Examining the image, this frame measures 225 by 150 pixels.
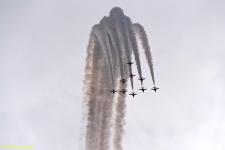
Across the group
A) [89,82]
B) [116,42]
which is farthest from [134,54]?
[89,82]

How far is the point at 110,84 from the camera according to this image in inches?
4584

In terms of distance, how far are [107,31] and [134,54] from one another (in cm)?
573

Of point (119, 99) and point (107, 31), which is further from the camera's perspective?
point (119, 99)

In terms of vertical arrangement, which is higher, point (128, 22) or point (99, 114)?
point (128, 22)

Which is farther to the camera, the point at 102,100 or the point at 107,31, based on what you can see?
the point at 102,100

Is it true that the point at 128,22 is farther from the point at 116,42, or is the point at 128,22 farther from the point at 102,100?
the point at 102,100

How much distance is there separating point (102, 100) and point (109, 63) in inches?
377

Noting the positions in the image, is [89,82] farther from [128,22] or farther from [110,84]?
[128,22]

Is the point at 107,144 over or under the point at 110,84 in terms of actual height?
under

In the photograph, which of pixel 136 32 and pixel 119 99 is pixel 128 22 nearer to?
pixel 136 32

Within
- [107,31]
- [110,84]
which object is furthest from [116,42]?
[110,84]

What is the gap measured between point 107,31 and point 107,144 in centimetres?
2076

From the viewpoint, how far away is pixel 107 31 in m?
110

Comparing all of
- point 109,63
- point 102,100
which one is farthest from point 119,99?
point 109,63
